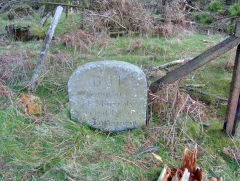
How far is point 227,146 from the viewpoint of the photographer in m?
3.60

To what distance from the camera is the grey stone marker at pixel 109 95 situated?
3.56m

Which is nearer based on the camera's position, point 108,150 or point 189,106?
point 108,150

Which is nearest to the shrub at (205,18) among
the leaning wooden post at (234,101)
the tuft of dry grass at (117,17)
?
the leaning wooden post at (234,101)

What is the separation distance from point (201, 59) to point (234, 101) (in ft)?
2.54

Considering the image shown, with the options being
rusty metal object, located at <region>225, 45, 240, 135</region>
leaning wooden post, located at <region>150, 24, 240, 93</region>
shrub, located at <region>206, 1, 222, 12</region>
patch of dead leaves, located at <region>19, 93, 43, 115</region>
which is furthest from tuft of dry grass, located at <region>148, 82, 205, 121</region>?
patch of dead leaves, located at <region>19, 93, 43, 115</region>

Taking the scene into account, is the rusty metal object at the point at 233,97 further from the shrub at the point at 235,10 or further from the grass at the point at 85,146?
the shrub at the point at 235,10

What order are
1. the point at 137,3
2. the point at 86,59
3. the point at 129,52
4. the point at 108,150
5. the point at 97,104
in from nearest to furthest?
A: 1. the point at 108,150
2. the point at 97,104
3. the point at 86,59
4. the point at 129,52
5. the point at 137,3

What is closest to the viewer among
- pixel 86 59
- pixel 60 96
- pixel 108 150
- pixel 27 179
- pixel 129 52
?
pixel 27 179

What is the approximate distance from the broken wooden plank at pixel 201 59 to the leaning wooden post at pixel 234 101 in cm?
12

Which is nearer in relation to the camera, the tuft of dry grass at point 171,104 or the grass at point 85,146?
the grass at point 85,146

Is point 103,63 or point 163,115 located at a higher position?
point 103,63

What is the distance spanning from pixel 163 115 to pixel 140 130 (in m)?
0.48

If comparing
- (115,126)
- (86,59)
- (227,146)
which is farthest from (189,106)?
(86,59)

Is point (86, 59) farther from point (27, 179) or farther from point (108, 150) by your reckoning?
point (27, 179)
